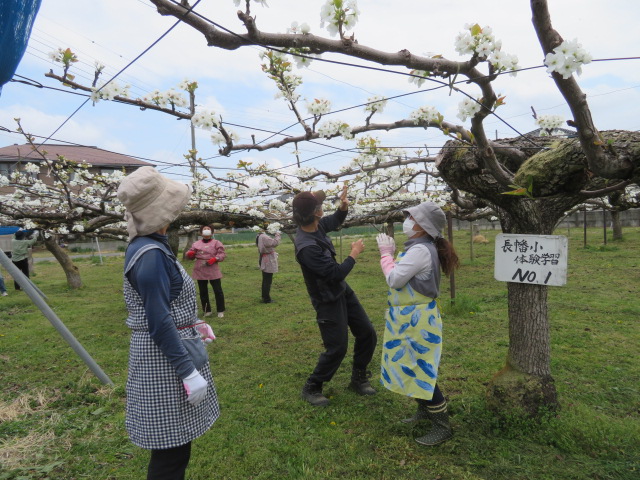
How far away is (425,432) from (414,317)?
0.90 metres

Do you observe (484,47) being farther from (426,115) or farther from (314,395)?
(314,395)

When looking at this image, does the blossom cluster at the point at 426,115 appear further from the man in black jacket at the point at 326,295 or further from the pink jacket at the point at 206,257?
the pink jacket at the point at 206,257

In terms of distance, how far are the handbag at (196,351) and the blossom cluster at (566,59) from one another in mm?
1924

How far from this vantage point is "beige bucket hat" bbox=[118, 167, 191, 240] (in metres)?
1.83

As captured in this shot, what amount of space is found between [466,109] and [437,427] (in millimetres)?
2118

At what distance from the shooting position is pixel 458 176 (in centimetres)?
326

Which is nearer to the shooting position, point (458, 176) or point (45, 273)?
point (458, 176)

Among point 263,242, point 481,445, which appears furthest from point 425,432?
point 263,242

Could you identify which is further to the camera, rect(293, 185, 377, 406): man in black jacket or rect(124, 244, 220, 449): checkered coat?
rect(293, 185, 377, 406): man in black jacket

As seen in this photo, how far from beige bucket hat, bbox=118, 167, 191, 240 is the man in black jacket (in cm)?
159

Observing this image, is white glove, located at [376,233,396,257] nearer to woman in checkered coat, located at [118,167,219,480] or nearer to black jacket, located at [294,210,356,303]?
black jacket, located at [294,210,356,303]

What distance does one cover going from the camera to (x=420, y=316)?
286 centimetres

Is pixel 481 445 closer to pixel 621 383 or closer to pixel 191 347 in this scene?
pixel 621 383

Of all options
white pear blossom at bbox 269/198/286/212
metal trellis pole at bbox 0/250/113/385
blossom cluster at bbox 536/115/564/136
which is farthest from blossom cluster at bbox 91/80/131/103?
white pear blossom at bbox 269/198/286/212
